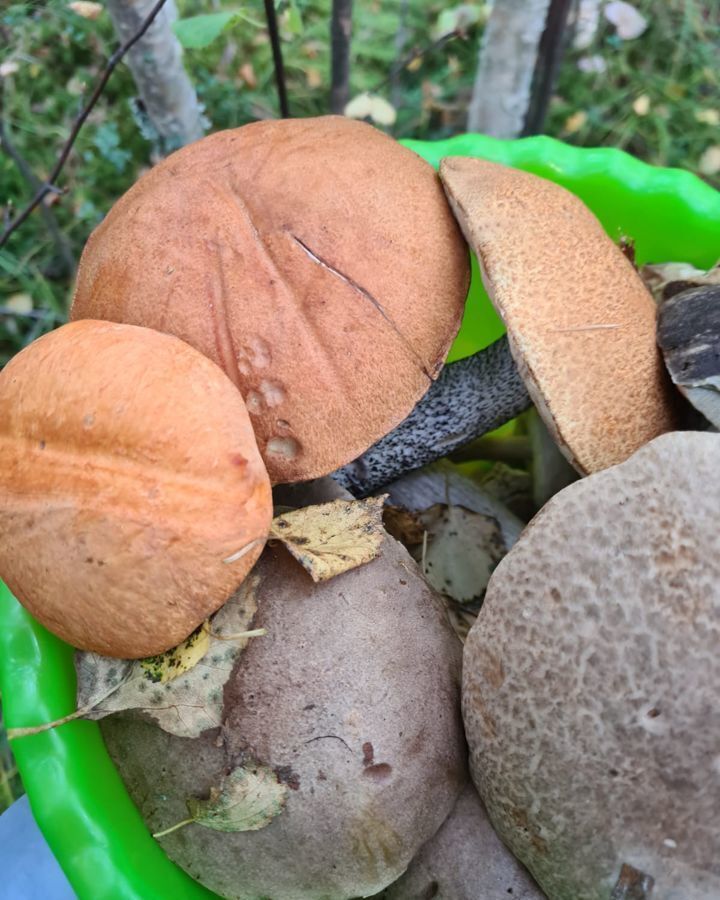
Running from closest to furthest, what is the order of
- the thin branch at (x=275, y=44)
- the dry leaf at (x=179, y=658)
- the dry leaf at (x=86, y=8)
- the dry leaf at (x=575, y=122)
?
the dry leaf at (x=179, y=658)
the thin branch at (x=275, y=44)
the dry leaf at (x=86, y=8)
the dry leaf at (x=575, y=122)

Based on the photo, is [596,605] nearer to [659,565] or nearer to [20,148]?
[659,565]

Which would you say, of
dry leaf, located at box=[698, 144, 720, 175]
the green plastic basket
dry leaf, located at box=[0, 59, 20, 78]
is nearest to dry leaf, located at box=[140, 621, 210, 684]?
the green plastic basket

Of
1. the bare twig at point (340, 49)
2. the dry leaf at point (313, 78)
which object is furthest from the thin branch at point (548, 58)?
the dry leaf at point (313, 78)

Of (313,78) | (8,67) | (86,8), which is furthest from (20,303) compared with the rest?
(313,78)

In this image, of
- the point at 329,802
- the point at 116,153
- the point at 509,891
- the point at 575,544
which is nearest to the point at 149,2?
the point at 116,153

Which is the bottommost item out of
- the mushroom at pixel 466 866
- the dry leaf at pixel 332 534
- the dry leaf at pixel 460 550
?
the mushroom at pixel 466 866

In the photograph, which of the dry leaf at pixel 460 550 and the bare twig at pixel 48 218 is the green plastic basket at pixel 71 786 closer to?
the dry leaf at pixel 460 550
